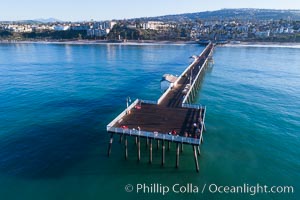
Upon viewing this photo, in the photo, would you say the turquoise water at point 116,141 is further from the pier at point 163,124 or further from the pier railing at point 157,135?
the pier railing at point 157,135

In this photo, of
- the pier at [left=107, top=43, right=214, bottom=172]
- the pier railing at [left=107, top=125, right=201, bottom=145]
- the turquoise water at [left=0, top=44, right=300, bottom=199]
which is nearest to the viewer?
A: the turquoise water at [left=0, top=44, right=300, bottom=199]

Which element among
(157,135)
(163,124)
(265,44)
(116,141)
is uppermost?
(265,44)

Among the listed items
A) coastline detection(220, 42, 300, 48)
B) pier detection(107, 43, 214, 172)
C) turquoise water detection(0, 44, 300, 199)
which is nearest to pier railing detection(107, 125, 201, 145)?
pier detection(107, 43, 214, 172)

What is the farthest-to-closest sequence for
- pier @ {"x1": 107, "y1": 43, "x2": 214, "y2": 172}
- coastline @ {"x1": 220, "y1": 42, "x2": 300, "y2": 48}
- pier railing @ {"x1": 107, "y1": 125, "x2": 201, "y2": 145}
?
coastline @ {"x1": 220, "y1": 42, "x2": 300, "y2": 48}
pier @ {"x1": 107, "y1": 43, "x2": 214, "y2": 172}
pier railing @ {"x1": 107, "y1": 125, "x2": 201, "y2": 145}

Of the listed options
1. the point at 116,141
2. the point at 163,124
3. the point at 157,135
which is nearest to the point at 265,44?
the point at 163,124

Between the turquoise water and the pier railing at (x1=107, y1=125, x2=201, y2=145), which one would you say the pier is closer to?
the pier railing at (x1=107, y1=125, x2=201, y2=145)

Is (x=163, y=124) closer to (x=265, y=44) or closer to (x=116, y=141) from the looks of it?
(x=116, y=141)

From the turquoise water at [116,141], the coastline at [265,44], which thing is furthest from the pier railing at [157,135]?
the coastline at [265,44]

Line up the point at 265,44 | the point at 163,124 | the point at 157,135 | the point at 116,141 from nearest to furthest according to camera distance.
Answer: the point at 157,135 → the point at 163,124 → the point at 116,141 → the point at 265,44

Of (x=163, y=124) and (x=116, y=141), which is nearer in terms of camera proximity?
(x=163, y=124)
